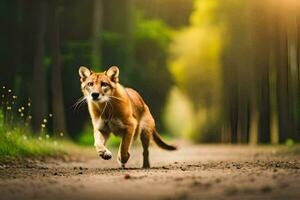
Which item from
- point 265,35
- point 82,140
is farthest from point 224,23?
point 82,140

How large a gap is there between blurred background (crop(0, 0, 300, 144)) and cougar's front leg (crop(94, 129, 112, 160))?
321cm

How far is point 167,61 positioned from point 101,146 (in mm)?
40286

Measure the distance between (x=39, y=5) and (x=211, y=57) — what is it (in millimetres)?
23068

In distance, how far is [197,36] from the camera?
52125 mm

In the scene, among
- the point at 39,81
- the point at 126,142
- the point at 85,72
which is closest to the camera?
the point at 126,142

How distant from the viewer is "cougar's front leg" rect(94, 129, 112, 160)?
14153mm

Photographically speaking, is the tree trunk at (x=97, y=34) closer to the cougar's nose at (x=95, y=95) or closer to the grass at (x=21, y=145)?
the grass at (x=21, y=145)

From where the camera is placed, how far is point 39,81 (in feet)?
91.0

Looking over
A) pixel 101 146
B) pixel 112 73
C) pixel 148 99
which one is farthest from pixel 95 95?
pixel 148 99

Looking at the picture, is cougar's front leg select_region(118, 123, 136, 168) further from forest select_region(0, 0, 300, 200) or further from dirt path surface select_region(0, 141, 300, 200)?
dirt path surface select_region(0, 141, 300, 200)

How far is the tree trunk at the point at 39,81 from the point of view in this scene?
2725cm

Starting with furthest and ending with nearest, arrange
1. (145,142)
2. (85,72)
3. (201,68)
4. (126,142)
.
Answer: (201,68) < (145,142) < (85,72) < (126,142)

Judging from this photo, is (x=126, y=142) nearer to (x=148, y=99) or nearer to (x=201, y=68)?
(x=148, y=99)

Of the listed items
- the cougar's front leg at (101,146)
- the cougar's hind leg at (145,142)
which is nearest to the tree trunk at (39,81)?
the cougar's hind leg at (145,142)
